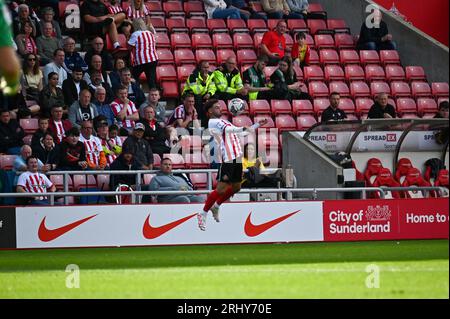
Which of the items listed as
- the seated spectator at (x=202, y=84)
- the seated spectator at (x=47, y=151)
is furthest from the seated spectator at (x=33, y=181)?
the seated spectator at (x=202, y=84)

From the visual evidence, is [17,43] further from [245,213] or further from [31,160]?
[245,213]

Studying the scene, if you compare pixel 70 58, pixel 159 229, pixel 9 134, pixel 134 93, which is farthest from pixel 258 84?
pixel 9 134

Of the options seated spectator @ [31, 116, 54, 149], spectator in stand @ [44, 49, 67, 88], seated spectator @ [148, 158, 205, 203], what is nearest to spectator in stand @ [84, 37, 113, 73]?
spectator in stand @ [44, 49, 67, 88]

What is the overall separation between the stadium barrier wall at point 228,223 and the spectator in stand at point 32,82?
9.32 ft

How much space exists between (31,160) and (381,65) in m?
9.48

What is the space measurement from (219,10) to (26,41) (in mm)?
5181

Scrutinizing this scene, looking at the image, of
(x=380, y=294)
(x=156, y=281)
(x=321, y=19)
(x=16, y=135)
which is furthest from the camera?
(x=321, y=19)

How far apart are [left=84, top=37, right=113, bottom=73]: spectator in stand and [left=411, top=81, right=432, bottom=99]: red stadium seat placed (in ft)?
21.6

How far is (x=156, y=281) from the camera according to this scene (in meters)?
10.3

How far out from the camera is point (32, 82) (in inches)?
691

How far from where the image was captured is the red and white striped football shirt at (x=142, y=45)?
1897 cm

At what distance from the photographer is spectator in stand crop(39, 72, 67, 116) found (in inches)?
672

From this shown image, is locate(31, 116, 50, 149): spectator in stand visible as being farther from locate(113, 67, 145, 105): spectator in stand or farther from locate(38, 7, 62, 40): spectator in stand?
locate(38, 7, 62, 40): spectator in stand
